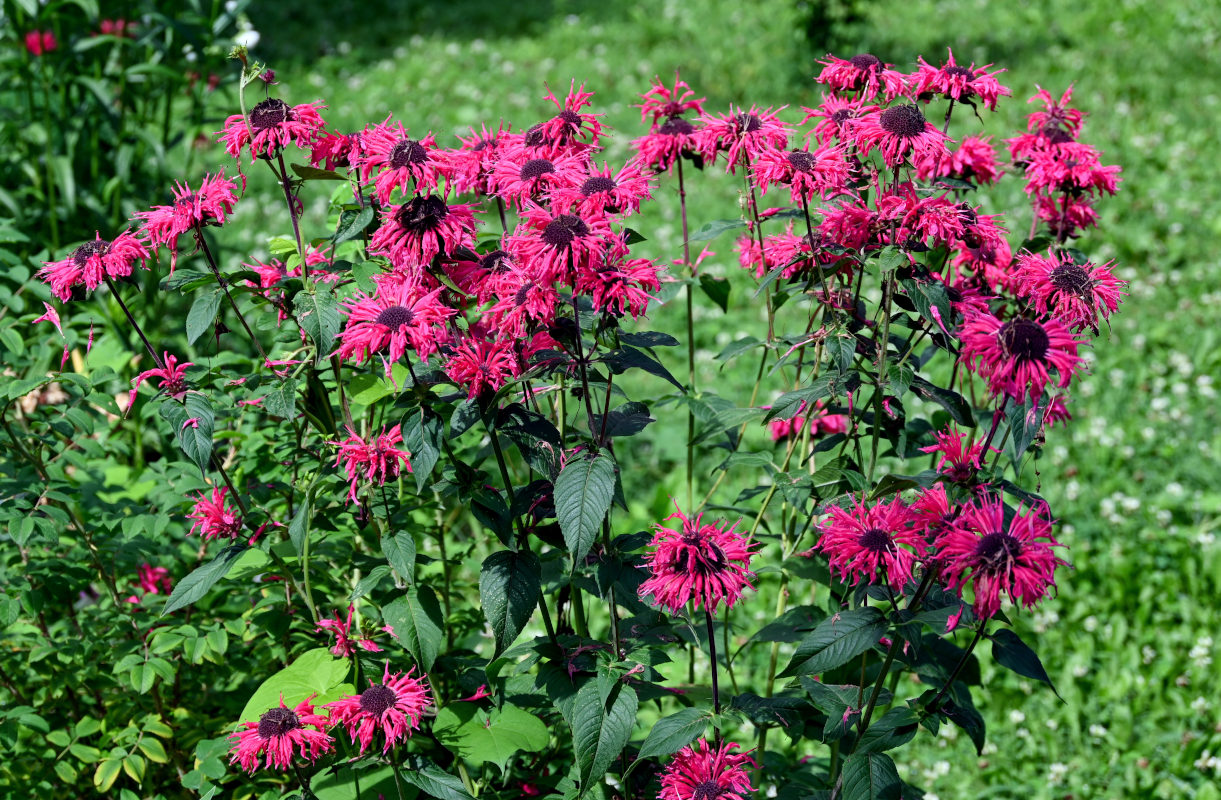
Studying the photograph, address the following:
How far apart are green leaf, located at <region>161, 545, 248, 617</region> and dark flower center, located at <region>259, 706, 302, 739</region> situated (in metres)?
0.21

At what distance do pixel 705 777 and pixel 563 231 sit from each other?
787mm

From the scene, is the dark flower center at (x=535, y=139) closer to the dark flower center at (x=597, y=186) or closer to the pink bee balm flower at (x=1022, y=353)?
the dark flower center at (x=597, y=186)

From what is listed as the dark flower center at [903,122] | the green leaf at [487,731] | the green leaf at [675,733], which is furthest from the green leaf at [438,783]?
the dark flower center at [903,122]

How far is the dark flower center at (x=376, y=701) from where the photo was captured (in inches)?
55.3

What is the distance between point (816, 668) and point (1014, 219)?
13.1ft

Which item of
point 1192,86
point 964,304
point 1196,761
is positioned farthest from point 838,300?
point 1192,86

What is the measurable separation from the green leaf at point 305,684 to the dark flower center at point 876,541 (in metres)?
0.78

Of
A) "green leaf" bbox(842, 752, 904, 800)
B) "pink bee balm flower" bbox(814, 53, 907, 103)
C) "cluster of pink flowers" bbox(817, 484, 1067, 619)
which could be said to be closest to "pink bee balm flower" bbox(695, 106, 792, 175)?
"pink bee balm flower" bbox(814, 53, 907, 103)

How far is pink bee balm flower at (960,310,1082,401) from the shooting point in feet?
4.12

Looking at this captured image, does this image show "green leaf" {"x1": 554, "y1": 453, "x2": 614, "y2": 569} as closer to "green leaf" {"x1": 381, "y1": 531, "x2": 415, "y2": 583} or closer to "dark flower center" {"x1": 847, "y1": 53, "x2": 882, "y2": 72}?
"green leaf" {"x1": 381, "y1": 531, "x2": 415, "y2": 583}

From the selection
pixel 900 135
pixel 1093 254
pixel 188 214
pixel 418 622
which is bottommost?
pixel 1093 254

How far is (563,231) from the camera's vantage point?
49.6 inches

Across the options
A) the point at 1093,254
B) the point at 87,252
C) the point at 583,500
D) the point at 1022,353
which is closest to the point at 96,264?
the point at 87,252

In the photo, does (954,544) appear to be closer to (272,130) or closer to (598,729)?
(598,729)
